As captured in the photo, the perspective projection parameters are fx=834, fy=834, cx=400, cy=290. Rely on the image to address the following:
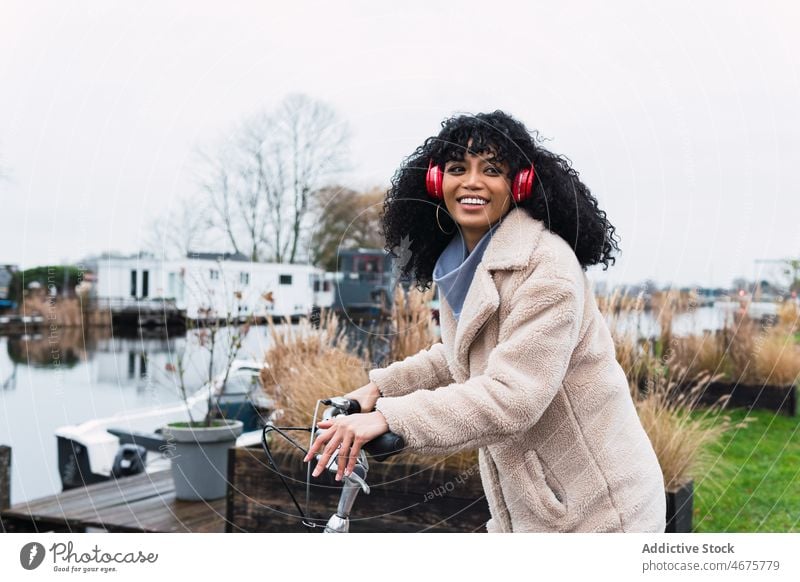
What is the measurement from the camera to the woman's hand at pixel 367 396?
1.76m

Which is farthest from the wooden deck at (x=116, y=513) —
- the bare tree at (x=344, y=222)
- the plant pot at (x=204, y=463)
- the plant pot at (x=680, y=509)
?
the plant pot at (x=680, y=509)

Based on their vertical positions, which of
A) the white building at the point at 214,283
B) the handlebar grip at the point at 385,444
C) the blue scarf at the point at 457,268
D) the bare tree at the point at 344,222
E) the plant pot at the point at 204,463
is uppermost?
the bare tree at the point at 344,222

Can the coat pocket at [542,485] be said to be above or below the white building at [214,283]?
below

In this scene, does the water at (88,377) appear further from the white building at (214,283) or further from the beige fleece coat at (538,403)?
the beige fleece coat at (538,403)

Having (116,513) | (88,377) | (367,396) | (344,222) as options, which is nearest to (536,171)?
(367,396)

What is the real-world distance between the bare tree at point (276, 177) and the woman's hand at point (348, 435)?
4.27 ft

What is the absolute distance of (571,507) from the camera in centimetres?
163

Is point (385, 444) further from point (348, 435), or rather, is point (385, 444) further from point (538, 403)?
point (538, 403)

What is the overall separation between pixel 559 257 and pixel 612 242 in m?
0.35

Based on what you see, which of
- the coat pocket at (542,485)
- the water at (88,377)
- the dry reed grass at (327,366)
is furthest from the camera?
the water at (88,377)

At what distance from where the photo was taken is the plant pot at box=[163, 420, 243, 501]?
3.87m

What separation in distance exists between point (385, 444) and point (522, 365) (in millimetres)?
272

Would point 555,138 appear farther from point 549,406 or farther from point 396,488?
point 396,488

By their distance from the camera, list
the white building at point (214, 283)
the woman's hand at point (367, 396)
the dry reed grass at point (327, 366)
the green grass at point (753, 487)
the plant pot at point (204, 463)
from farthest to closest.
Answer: the plant pot at point (204, 463) → the green grass at point (753, 487) → the dry reed grass at point (327, 366) → the white building at point (214, 283) → the woman's hand at point (367, 396)
